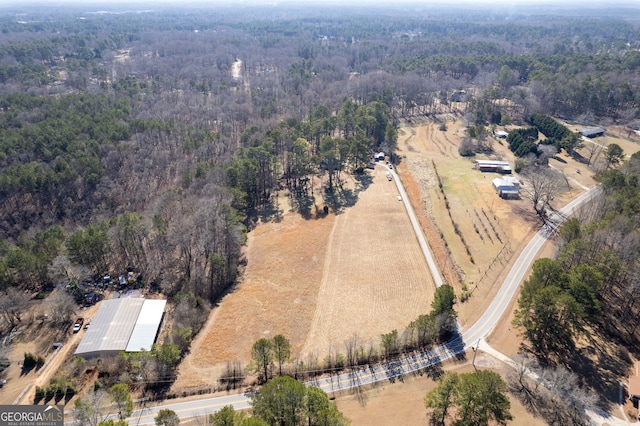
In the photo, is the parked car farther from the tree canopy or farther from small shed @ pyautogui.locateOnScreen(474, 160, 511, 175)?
small shed @ pyautogui.locateOnScreen(474, 160, 511, 175)

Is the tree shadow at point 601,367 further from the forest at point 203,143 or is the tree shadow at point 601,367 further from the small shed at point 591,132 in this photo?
the small shed at point 591,132

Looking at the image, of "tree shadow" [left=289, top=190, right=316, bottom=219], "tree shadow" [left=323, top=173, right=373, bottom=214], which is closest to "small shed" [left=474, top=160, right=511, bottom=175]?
"tree shadow" [left=323, top=173, right=373, bottom=214]

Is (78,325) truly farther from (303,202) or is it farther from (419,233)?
(419,233)

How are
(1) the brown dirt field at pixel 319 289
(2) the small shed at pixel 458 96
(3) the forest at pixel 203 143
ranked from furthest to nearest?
(2) the small shed at pixel 458 96
(3) the forest at pixel 203 143
(1) the brown dirt field at pixel 319 289

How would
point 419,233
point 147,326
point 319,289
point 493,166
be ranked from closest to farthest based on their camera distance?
point 147,326 → point 319,289 → point 419,233 → point 493,166

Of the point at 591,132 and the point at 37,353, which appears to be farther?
the point at 591,132

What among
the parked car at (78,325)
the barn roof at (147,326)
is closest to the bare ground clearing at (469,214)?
the barn roof at (147,326)

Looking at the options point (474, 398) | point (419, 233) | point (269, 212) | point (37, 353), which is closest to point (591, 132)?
point (419, 233)
